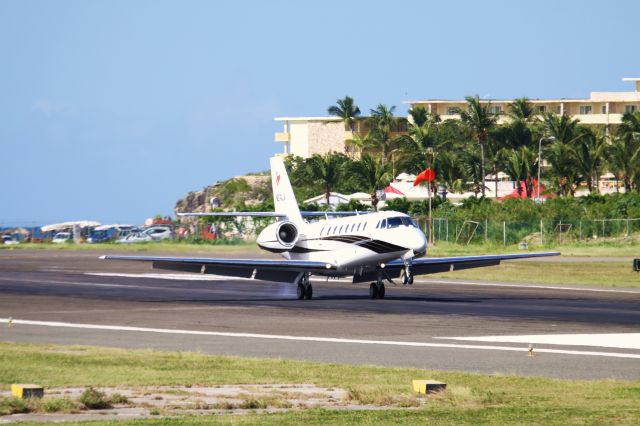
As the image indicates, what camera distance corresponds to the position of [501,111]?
15900 centimetres

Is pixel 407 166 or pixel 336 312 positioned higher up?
pixel 407 166

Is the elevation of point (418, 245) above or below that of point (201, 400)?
above

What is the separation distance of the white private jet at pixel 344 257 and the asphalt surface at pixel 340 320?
3.42 feet

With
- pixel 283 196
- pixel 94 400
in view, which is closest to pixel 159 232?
pixel 283 196

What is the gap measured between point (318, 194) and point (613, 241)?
6475cm

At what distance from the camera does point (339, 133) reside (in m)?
166

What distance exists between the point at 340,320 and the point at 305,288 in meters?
9.40

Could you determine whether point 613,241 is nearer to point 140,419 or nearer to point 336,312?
point 336,312

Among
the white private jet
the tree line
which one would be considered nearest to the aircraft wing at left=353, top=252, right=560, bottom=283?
the white private jet

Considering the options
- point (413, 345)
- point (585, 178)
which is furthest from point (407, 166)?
point (413, 345)

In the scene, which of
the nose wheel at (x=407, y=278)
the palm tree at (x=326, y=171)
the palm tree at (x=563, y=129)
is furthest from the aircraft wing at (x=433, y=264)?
the palm tree at (x=563, y=129)

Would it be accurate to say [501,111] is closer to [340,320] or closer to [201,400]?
[340,320]

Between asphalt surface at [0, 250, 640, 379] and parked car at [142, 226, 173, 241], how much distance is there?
53793mm

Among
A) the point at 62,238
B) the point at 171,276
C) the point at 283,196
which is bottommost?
the point at 171,276
